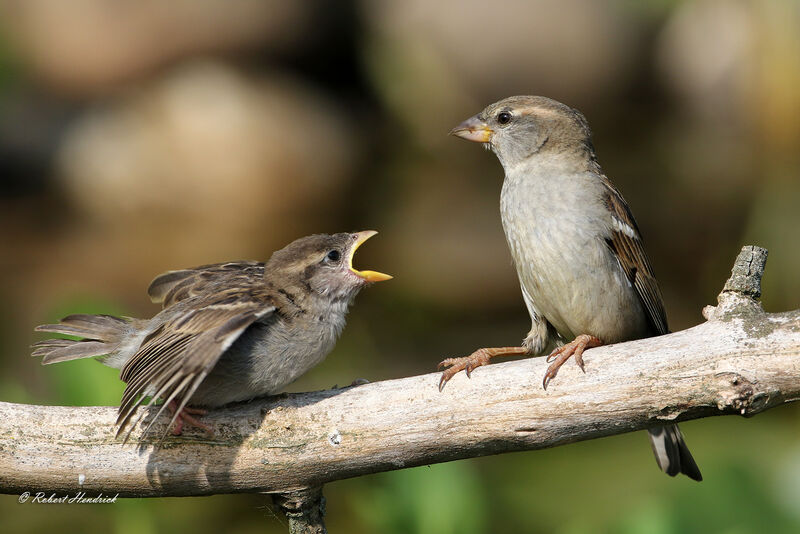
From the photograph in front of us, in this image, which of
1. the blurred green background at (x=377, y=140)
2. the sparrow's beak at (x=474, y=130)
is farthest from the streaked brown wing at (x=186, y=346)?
the blurred green background at (x=377, y=140)

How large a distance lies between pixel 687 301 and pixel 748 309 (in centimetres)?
595

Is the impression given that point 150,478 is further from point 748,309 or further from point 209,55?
point 209,55

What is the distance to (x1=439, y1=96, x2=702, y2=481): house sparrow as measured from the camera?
395cm

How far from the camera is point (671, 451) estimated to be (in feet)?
13.5

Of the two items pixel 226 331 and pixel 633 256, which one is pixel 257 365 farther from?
pixel 633 256

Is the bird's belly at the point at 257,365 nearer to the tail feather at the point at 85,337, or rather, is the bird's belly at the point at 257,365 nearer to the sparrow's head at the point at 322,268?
the sparrow's head at the point at 322,268

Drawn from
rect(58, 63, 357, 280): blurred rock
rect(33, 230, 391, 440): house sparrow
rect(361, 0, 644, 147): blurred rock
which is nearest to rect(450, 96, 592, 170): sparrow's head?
rect(33, 230, 391, 440): house sparrow

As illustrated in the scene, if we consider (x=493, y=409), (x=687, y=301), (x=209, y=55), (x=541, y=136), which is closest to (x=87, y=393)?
(x=493, y=409)

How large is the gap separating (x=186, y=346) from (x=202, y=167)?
635 cm

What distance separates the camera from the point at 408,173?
10359 millimetres

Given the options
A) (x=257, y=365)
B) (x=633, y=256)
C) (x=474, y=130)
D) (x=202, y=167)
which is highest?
(x=474, y=130)

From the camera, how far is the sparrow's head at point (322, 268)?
12.8ft

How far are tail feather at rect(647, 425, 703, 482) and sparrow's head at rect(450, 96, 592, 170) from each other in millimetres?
1367

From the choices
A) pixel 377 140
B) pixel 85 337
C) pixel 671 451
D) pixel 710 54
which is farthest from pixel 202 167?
pixel 671 451
